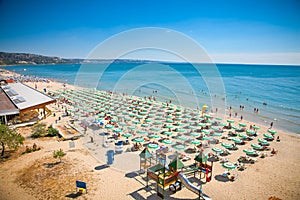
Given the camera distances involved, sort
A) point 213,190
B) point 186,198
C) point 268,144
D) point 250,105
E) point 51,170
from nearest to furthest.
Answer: point 186,198 < point 213,190 < point 51,170 < point 268,144 < point 250,105

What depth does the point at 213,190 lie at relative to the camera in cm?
991

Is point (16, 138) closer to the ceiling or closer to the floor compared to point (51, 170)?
closer to the ceiling

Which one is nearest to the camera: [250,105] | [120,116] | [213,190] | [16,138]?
[213,190]

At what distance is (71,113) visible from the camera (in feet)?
76.6

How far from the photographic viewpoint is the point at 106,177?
10.6m

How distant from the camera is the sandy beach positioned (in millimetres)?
9367

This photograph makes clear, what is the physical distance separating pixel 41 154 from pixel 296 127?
25.9m

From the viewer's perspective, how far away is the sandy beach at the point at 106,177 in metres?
9.37

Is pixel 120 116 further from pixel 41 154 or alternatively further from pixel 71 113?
pixel 41 154

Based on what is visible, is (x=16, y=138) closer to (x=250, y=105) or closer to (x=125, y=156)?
(x=125, y=156)

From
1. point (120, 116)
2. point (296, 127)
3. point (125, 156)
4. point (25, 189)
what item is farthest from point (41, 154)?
point (296, 127)

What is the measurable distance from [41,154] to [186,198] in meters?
9.68

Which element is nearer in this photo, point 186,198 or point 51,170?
point 186,198

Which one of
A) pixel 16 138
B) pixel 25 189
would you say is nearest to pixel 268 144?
pixel 25 189
